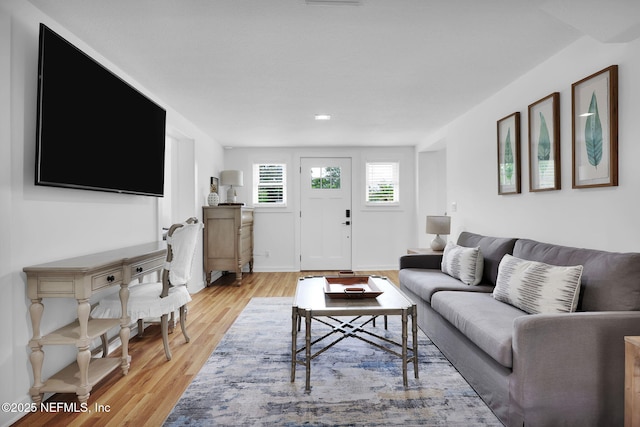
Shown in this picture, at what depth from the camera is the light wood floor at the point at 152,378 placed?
1.97m

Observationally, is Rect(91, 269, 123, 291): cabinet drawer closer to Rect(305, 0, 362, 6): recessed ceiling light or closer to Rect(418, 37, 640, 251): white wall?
Rect(305, 0, 362, 6): recessed ceiling light

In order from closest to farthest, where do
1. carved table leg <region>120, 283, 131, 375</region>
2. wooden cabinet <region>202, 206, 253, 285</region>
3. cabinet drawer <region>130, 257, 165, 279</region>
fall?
carved table leg <region>120, 283, 131, 375</region> < cabinet drawer <region>130, 257, 165, 279</region> < wooden cabinet <region>202, 206, 253, 285</region>

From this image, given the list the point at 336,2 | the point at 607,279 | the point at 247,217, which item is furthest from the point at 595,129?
the point at 247,217

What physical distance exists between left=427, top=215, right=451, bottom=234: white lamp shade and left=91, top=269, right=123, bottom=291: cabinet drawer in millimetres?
3495

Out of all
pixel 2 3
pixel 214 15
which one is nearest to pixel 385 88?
pixel 214 15

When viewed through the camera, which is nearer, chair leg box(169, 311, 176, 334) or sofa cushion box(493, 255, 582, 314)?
sofa cushion box(493, 255, 582, 314)

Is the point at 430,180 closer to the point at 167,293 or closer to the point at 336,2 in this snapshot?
the point at 336,2

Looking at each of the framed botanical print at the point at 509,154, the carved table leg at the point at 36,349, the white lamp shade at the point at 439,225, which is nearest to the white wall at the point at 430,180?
the white lamp shade at the point at 439,225

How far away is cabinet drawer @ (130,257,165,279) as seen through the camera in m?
2.53

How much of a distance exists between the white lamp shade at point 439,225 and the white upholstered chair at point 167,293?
114 inches

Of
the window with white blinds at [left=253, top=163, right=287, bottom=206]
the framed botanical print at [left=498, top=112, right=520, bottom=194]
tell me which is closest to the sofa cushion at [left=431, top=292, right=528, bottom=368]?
the framed botanical print at [left=498, top=112, right=520, bottom=194]

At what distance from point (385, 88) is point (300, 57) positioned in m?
1.05

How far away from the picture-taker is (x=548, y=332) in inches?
68.7

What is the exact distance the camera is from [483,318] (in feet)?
7.25
